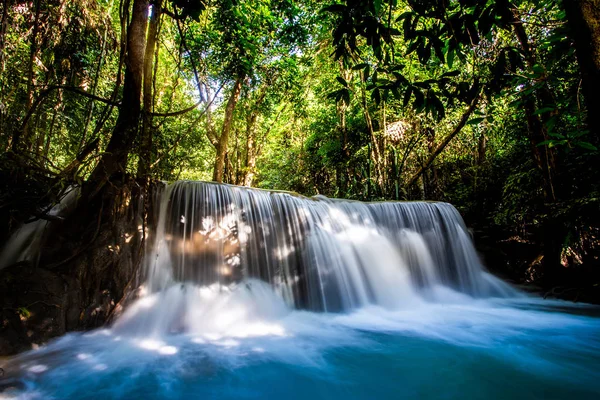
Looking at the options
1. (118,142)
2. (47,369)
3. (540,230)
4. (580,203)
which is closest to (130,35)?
(118,142)

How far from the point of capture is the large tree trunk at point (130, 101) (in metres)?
3.54

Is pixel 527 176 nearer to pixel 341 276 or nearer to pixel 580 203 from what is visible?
pixel 580 203

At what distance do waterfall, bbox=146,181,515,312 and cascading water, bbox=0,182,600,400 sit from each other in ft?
0.08

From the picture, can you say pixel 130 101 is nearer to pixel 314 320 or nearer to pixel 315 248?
pixel 315 248

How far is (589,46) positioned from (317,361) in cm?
291

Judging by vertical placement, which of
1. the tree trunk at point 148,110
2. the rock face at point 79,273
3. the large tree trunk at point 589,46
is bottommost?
the rock face at point 79,273

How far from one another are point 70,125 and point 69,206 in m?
Answer: 3.95

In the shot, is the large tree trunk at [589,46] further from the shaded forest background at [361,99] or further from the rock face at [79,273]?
the rock face at [79,273]

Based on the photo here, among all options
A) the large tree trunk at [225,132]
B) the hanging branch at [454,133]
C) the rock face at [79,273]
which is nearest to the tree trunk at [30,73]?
the rock face at [79,273]

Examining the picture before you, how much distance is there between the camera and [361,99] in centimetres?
970

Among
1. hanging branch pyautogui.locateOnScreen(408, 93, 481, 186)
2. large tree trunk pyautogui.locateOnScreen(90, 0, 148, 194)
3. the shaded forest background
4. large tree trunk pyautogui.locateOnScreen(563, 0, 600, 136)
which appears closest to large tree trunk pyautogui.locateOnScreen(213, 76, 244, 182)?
the shaded forest background

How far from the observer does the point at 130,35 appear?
3.53 metres

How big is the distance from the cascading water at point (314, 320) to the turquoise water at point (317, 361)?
2cm

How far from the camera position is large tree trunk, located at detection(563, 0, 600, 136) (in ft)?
3.79
